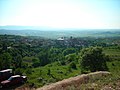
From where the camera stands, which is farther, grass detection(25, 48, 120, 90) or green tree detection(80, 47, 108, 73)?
green tree detection(80, 47, 108, 73)

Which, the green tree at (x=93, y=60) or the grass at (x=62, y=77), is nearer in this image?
the grass at (x=62, y=77)

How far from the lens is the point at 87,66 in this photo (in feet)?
133

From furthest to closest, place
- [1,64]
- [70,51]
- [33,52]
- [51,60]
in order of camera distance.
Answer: [70,51] → [33,52] → [51,60] → [1,64]

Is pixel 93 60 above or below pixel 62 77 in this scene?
above

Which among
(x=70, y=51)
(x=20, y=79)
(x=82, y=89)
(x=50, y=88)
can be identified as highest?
(x=82, y=89)

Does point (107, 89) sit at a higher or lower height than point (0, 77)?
higher

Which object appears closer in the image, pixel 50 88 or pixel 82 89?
pixel 82 89

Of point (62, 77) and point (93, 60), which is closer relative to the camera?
point (93, 60)

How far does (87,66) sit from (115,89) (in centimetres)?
2954

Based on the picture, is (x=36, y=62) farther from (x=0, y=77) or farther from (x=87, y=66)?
(x=0, y=77)

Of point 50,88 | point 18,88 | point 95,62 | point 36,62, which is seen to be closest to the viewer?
point 50,88

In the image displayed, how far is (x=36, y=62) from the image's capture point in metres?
A: 70.8

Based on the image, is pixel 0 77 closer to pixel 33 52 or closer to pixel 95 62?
pixel 95 62

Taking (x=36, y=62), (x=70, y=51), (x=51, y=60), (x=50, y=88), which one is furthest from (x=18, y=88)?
(x=70, y=51)
